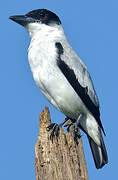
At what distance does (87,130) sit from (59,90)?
4.23 ft

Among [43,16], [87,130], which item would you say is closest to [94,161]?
[87,130]

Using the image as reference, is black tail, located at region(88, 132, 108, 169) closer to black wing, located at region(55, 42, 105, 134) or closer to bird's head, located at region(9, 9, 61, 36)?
black wing, located at region(55, 42, 105, 134)

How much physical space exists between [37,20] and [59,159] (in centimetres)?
426

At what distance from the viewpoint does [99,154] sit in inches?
356

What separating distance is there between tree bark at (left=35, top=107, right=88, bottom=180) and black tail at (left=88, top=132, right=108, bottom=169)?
1.99 meters

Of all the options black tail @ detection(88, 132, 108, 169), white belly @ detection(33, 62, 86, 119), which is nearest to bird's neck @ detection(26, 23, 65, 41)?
white belly @ detection(33, 62, 86, 119)

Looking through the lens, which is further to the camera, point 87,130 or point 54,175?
point 87,130

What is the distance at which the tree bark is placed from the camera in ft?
20.3

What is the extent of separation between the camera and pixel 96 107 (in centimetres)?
935

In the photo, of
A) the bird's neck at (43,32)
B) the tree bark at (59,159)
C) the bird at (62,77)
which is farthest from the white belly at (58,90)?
the tree bark at (59,159)

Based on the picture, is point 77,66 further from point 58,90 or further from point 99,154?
point 99,154

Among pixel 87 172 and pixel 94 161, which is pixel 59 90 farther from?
pixel 87 172

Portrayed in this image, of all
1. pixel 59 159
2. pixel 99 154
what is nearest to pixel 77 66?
pixel 99 154

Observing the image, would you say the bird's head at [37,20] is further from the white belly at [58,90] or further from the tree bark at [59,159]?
the tree bark at [59,159]
